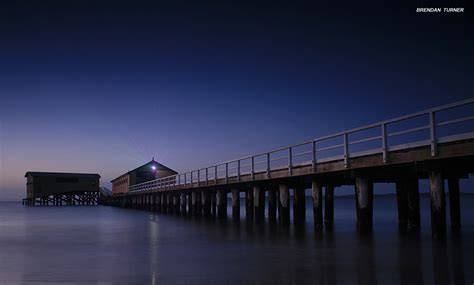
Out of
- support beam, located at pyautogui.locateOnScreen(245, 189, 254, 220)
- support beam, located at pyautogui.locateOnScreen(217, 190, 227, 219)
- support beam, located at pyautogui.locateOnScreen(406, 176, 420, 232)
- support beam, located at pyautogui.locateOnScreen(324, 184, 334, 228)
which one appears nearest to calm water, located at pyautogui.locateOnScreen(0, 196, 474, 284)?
support beam, located at pyautogui.locateOnScreen(406, 176, 420, 232)

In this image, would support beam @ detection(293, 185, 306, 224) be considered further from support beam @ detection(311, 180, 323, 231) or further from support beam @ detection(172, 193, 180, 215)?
support beam @ detection(172, 193, 180, 215)

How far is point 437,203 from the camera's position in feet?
39.4

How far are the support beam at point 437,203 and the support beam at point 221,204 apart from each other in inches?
582

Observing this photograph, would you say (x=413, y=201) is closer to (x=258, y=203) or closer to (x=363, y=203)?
(x=363, y=203)

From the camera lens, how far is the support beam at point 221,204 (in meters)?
26.1

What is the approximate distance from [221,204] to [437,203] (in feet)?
50.4

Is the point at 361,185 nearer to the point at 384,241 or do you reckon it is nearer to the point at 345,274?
the point at 384,241

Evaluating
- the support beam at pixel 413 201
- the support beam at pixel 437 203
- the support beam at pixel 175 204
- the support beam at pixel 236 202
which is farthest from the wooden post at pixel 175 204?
the support beam at pixel 437 203

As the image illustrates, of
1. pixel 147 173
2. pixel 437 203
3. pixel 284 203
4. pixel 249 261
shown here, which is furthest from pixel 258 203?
pixel 147 173

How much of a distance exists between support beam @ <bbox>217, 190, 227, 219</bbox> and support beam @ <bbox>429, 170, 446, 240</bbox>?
1480cm

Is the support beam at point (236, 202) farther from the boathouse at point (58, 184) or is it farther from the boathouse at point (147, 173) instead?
the boathouse at point (58, 184)

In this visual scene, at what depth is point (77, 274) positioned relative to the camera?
9.16 m

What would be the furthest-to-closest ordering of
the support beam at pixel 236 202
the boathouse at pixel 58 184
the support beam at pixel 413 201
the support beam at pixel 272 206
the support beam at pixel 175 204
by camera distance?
the boathouse at pixel 58 184
the support beam at pixel 175 204
the support beam at pixel 236 202
the support beam at pixel 272 206
the support beam at pixel 413 201

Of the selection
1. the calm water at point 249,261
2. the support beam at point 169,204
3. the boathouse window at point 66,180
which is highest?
the boathouse window at point 66,180
